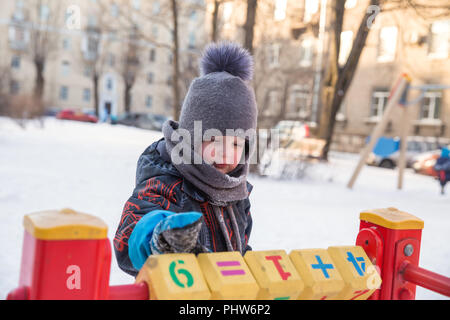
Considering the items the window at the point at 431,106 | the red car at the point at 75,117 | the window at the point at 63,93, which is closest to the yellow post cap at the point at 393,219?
the window at the point at 431,106

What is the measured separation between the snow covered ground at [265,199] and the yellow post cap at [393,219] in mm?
2249

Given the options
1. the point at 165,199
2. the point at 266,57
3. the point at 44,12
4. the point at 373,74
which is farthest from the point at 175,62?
the point at 44,12

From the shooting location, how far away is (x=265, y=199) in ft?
21.0

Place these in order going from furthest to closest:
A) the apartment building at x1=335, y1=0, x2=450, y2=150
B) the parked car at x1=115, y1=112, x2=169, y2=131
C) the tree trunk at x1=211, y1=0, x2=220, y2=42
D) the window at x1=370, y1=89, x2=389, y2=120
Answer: the parked car at x1=115, y1=112, x2=169, y2=131 → the window at x1=370, y1=89, x2=389, y2=120 → the apartment building at x1=335, y1=0, x2=450, y2=150 → the tree trunk at x1=211, y1=0, x2=220, y2=42

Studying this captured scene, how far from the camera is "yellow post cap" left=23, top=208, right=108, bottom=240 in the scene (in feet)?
2.57

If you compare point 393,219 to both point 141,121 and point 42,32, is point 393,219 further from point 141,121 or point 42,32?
point 42,32

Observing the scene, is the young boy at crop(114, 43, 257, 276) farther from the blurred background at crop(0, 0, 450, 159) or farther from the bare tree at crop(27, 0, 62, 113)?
the bare tree at crop(27, 0, 62, 113)

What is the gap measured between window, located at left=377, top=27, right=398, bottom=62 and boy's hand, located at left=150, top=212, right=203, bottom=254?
22.4m

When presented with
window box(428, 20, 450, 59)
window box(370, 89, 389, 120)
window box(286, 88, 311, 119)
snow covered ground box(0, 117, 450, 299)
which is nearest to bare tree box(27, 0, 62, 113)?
window box(286, 88, 311, 119)

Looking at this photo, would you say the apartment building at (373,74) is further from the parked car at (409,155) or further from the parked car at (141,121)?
the parked car at (141,121)

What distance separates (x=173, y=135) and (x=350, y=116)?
22.4 meters

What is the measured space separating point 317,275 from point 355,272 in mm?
129

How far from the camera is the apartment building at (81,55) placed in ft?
111
